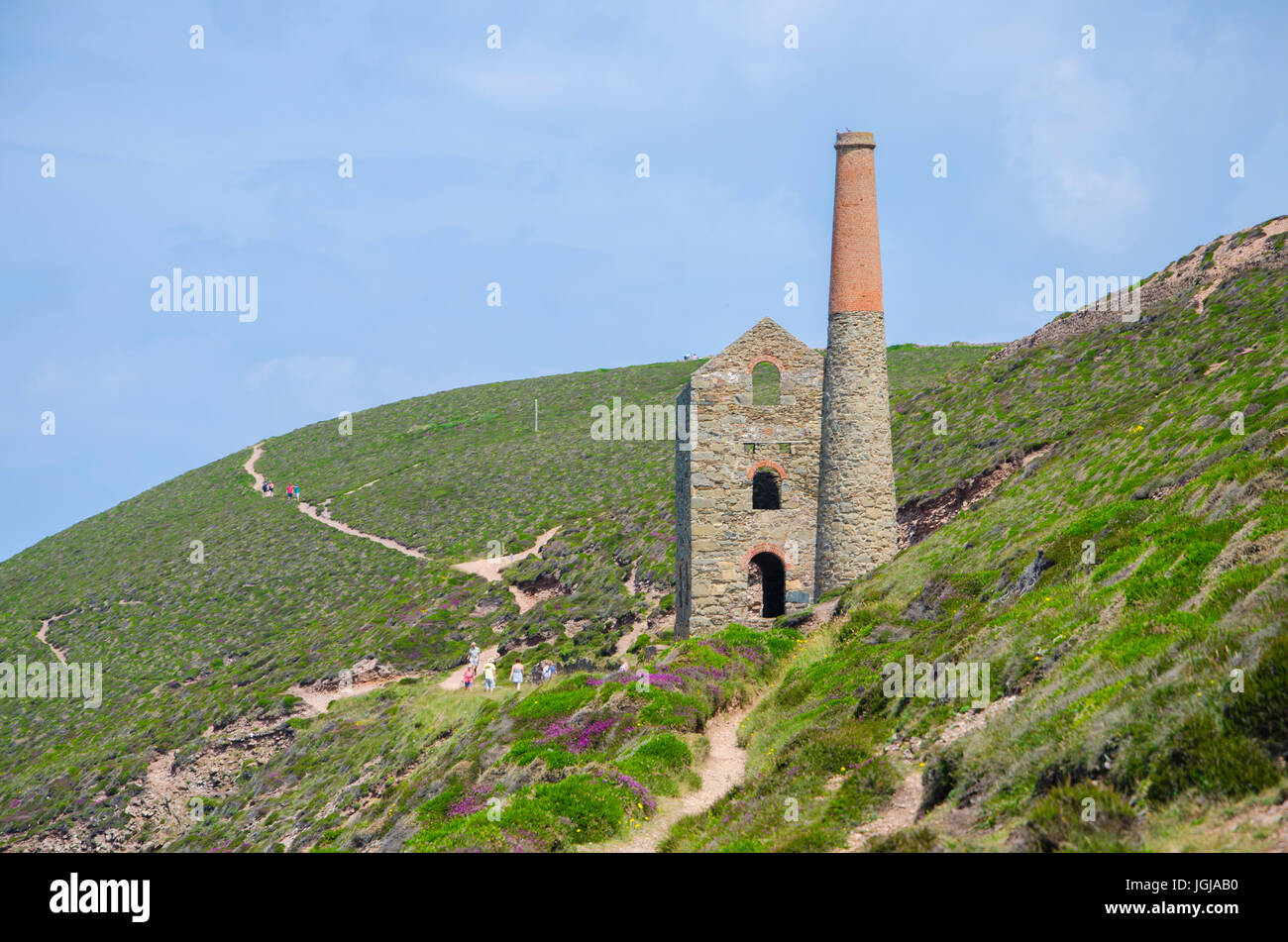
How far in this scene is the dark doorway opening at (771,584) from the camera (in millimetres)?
30844

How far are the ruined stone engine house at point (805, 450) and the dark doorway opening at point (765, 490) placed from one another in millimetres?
2629

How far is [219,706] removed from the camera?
137 ft

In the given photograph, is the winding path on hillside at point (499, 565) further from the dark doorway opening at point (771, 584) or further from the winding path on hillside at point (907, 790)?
the winding path on hillside at point (907, 790)

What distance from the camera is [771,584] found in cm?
3189

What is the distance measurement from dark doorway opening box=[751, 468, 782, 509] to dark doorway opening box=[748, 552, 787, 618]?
182 cm

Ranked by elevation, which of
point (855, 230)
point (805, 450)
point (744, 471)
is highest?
point (855, 230)

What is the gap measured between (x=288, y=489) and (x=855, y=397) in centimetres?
6562

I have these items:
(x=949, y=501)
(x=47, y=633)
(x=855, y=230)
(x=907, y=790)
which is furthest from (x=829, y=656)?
(x=47, y=633)

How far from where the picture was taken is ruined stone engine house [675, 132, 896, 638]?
2766 centimetres

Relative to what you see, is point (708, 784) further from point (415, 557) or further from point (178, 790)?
point (415, 557)

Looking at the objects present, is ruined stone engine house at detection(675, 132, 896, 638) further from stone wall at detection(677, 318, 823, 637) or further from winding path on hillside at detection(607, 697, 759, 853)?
Result: winding path on hillside at detection(607, 697, 759, 853)

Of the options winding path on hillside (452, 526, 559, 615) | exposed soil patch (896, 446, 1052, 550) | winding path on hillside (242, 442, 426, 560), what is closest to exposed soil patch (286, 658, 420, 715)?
winding path on hillside (452, 526, 559, 615)
